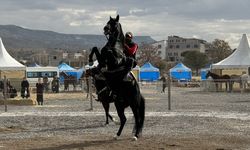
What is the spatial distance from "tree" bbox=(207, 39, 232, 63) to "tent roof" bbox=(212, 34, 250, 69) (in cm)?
6555

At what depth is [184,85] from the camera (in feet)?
176

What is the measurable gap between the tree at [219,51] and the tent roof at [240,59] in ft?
215

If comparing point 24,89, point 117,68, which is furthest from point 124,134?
point 24,89

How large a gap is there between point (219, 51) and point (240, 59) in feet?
227

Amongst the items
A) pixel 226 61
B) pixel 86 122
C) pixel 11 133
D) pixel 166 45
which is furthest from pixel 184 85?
pixel 166 45

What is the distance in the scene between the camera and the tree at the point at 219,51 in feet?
369

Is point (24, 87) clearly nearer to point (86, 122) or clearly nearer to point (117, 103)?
point (86, 122)

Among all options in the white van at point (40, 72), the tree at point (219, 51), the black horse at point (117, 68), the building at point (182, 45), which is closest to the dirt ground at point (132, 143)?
the black horse at point (117, 68)

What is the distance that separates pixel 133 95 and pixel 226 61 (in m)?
36.1

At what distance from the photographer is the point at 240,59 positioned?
4569cm

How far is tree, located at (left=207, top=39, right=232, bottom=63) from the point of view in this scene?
112500mm

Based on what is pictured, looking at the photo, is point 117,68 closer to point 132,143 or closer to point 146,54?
point 132,143

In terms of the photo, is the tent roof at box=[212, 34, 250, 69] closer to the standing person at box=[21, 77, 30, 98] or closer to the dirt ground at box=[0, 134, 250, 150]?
the standing person at box=[21, 77, 30, 98]

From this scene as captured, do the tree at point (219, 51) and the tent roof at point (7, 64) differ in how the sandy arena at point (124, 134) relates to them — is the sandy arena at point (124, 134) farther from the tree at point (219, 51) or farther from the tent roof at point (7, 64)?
the tree at point (219, 51)
